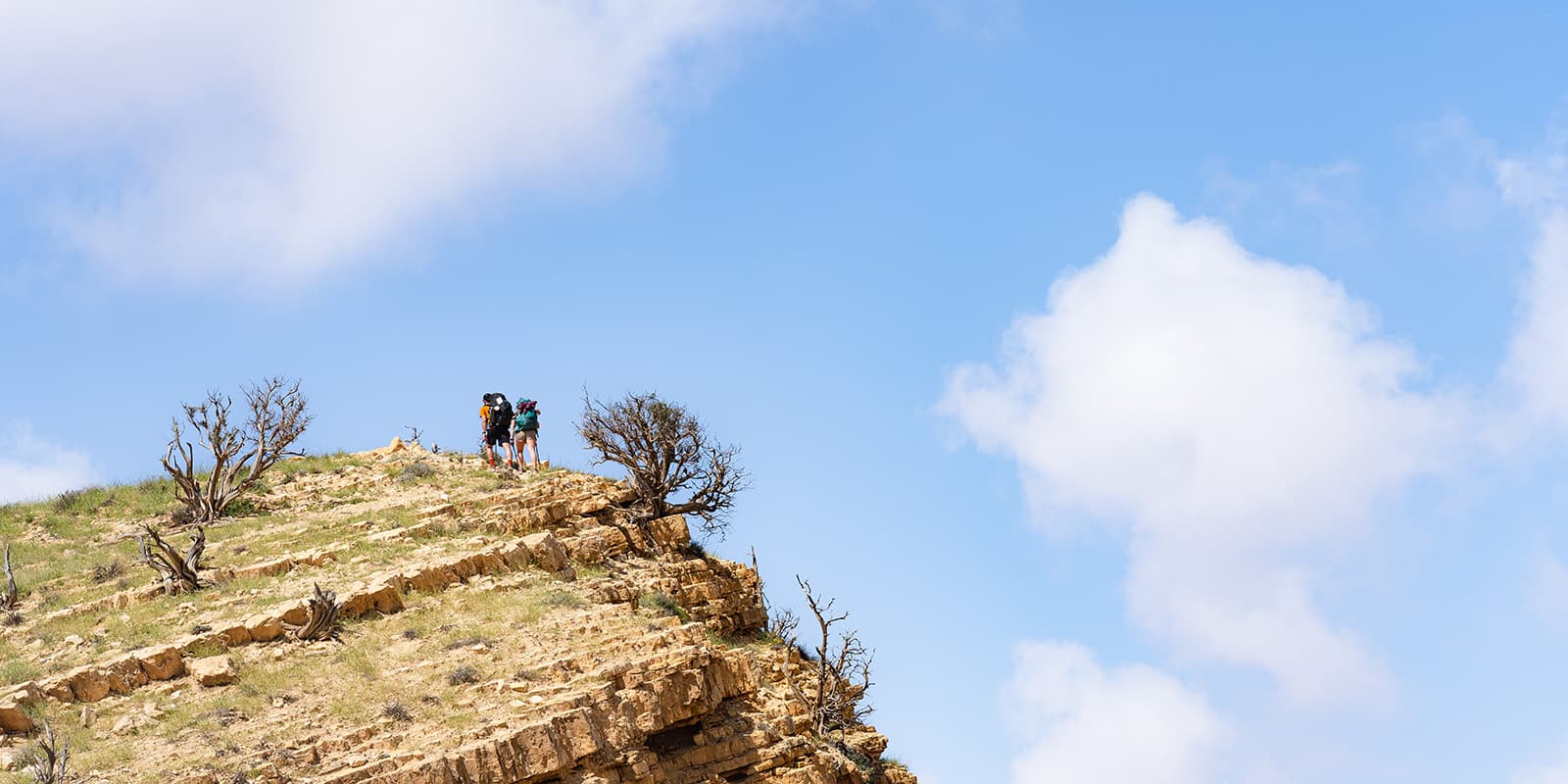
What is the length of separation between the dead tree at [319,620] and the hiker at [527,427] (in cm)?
992

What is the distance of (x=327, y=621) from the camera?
58.1ft

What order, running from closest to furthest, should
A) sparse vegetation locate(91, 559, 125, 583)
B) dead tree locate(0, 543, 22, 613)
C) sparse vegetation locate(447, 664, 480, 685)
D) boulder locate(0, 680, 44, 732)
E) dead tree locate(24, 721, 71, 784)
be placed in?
dead tree locate(24, 721, 71, 784), boulder locate(0, 680, 44, 732), sparse vegetation locate(447, 664, 480, 685), dead tree locate(0, 543, 22, 613), sparse vegetation locate(91, 559, 125, 583)

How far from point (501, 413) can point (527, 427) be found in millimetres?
1131

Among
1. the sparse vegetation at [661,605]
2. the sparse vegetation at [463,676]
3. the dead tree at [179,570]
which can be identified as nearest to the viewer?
the sparse vegetation at [463,676]

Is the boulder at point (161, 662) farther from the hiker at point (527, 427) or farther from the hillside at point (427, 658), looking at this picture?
the hiker at point (527, 427)

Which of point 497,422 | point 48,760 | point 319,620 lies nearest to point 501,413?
point 497,422

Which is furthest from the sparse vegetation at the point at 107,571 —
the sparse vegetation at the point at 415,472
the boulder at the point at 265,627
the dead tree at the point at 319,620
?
the sparse vegetation at the point at 415,472

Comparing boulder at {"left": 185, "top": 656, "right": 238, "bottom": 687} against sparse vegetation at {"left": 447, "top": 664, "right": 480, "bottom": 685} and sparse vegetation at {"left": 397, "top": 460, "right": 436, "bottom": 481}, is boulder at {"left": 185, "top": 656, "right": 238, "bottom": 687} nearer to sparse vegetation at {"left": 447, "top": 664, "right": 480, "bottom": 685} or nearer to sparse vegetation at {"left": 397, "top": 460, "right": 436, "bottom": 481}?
sparse vegetation at {"left": 447, "top": 664, "right": 480, "bottom": 685}

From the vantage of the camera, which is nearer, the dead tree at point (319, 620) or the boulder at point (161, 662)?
the boulder at point (161, 662)

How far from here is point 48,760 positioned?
13.2m

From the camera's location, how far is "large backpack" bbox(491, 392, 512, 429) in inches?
1121

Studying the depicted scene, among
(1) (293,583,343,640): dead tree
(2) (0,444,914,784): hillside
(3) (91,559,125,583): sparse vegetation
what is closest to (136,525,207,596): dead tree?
(2) (0,444,914,784): hillside

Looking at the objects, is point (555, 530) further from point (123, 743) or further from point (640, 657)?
point (123, 743)

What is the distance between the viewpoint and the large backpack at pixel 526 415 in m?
27.7
